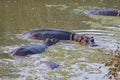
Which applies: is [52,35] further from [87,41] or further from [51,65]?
[51,65]

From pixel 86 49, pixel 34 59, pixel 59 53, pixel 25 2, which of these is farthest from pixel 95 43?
pixel 25 2

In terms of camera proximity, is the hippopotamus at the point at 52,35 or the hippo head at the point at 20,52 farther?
the hippopotamus at the point at 52,35

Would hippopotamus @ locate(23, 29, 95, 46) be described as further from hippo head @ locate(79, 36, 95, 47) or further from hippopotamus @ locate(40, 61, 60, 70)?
hippopotamus @ locate(40, 61, 60, 70)

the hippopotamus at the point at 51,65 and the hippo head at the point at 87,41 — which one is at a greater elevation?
the hippo head at the point at 87,41

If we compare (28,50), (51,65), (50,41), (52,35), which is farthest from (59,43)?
(51,65)

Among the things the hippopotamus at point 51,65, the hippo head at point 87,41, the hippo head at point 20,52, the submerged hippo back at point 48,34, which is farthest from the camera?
the submerged hippo back at point 48,34

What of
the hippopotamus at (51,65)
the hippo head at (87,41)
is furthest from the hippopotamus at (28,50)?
the hippo head at (87,41)

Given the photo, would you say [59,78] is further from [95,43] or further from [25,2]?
[25,2]

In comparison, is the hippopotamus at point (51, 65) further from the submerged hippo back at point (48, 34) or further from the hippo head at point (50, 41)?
the submerged hippo back at point (48, 34)

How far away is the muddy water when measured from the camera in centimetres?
771

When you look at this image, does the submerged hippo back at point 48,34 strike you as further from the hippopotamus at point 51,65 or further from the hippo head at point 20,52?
the hippopotamus at point 51,65

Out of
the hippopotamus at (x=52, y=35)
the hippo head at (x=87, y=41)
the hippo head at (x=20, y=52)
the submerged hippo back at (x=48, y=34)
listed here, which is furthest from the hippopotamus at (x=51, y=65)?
the submerged hippo back at (x=48, y=34)

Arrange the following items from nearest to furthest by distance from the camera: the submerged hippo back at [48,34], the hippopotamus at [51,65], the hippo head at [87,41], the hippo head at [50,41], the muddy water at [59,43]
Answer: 1. the muddy water at [59,43]
2. the hippopotamus at [51,65]
3. the hippo head at [87,41]
4. the hippo head at [50,41]
5. the submerged hippo back at [48,34]

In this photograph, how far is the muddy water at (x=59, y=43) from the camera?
7.71 m
